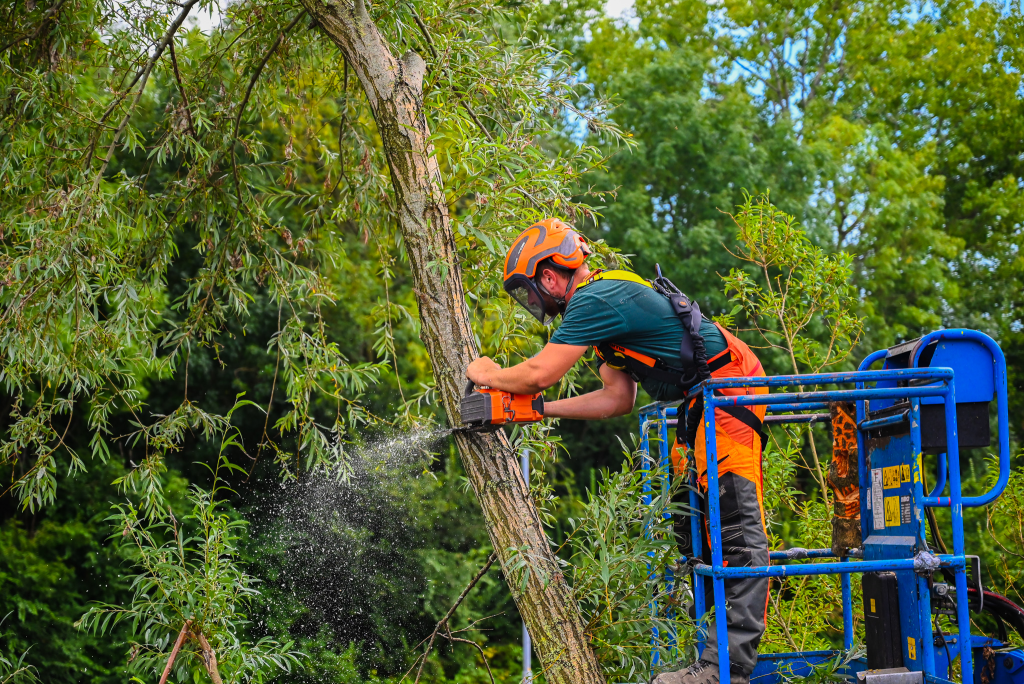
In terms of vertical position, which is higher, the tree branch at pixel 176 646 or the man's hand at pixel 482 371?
the man's hand at pixel 482 371

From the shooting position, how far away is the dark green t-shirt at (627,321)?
10.7ft

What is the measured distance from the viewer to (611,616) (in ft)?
10.5

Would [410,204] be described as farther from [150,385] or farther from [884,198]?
[884,198]

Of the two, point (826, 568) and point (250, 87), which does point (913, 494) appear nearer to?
point (826, 568)

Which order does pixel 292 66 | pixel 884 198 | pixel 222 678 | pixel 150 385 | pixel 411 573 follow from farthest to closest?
pixel 884 198 → pixel 150 385 → pixel 411 573 → pixel 292 66 → pixel 222 678

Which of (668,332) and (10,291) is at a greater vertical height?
(10,291)

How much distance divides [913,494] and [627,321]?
1.21m

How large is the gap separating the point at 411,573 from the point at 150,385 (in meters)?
5.54

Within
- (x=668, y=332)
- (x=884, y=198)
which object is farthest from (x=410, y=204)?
(x=884, y=198)

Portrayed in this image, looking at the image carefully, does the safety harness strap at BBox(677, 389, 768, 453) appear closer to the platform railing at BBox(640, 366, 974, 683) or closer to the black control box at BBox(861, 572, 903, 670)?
the platform railing at BBox(640, 366, 974, 683)

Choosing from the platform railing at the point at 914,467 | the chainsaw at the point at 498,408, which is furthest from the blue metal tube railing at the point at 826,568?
the chainsaw at the point at 498,408

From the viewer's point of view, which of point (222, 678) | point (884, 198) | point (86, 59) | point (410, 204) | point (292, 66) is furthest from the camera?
point (884, 198)

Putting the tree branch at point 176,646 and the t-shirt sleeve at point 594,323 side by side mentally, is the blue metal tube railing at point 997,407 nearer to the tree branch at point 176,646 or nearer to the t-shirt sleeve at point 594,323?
the t-shirt sleeve at point 594,323

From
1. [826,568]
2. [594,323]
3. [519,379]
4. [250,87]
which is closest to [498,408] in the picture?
[519,379]
